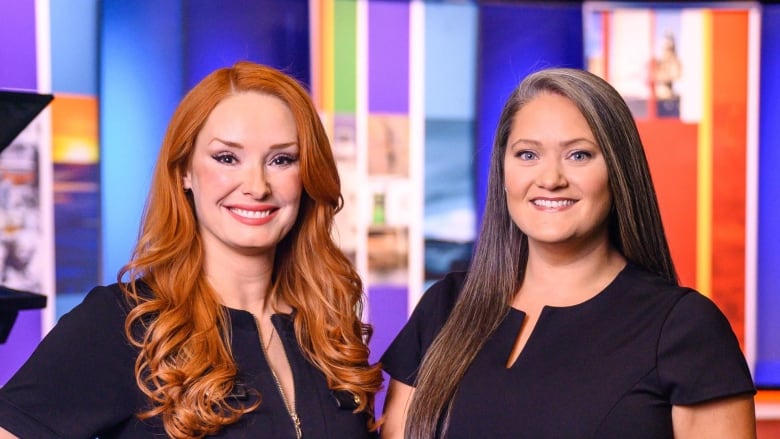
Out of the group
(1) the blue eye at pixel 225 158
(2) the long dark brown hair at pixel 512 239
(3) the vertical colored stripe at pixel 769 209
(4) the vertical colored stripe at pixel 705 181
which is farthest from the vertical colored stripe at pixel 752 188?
(1) the blue eye at pixel 225 158

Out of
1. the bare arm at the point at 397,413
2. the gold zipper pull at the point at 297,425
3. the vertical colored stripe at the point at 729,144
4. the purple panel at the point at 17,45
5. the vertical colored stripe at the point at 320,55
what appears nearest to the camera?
the gold zipper pull at the point at 297,425

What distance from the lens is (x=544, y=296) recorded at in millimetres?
2154

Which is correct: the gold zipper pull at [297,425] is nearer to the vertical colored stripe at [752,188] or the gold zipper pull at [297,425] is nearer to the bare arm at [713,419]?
the bare arm at [713,419]

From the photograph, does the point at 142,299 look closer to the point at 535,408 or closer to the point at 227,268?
the point at 227,268

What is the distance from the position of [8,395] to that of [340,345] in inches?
27.6

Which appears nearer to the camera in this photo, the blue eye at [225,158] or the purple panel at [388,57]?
the blue eye at [225,158]

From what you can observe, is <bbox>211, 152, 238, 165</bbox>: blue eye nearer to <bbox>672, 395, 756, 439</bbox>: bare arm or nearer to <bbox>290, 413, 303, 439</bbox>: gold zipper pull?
<bbox>290, 413, 303, 439</bbox>: gold zipper pull

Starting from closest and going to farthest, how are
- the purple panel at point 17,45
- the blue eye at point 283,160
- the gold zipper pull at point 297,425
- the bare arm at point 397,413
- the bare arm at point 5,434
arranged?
the bare arm at point 5,434
the gold zipper pull at point 297,425
the blue eye at point 283,160
the bare arm at point 397,413
the purple panel at point 17,45

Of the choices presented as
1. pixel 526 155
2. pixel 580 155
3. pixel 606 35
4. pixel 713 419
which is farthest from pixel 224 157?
pixel 606 35

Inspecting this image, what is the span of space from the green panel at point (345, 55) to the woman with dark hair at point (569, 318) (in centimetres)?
168

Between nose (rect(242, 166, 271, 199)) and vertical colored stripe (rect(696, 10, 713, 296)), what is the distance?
253 cm

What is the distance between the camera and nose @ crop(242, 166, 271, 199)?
1.99 m

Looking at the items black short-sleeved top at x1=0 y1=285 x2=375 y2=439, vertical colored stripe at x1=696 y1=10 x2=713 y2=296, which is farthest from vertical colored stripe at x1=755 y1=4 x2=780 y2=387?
black short-sleeved top at x1=0 y1=285 x2=375 y2=439

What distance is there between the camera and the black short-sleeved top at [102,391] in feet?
5.99
